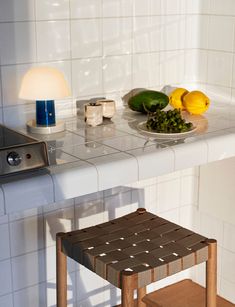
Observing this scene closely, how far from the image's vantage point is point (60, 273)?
1802 millimetres

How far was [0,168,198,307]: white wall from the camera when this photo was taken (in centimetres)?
214

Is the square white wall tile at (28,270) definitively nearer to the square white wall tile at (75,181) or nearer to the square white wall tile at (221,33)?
the square white wall tile at (75,181)

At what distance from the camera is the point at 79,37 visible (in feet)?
7.16

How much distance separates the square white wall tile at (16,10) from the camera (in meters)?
1.97

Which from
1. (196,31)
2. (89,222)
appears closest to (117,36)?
(196,31)

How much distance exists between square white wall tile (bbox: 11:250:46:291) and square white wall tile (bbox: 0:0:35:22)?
88cm

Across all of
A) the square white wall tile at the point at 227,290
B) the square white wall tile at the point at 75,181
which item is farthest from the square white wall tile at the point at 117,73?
the square white wall tile at the point at 227,290

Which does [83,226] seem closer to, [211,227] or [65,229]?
[65,229]

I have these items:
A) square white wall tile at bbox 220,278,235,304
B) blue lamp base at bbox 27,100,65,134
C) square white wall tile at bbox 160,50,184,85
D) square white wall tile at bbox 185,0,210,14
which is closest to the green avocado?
square white wall tile at bbox 160,50,184,85

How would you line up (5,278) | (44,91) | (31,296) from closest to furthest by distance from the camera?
(44,91), (5,278), (31,296)

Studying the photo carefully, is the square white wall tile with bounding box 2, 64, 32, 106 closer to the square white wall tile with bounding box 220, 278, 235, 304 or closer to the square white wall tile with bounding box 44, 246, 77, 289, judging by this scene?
the square white wall tile with bounding box 44, 246, 77, 289

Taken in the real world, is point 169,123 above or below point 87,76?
below

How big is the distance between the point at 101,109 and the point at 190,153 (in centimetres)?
41

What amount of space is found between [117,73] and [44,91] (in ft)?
1.58
